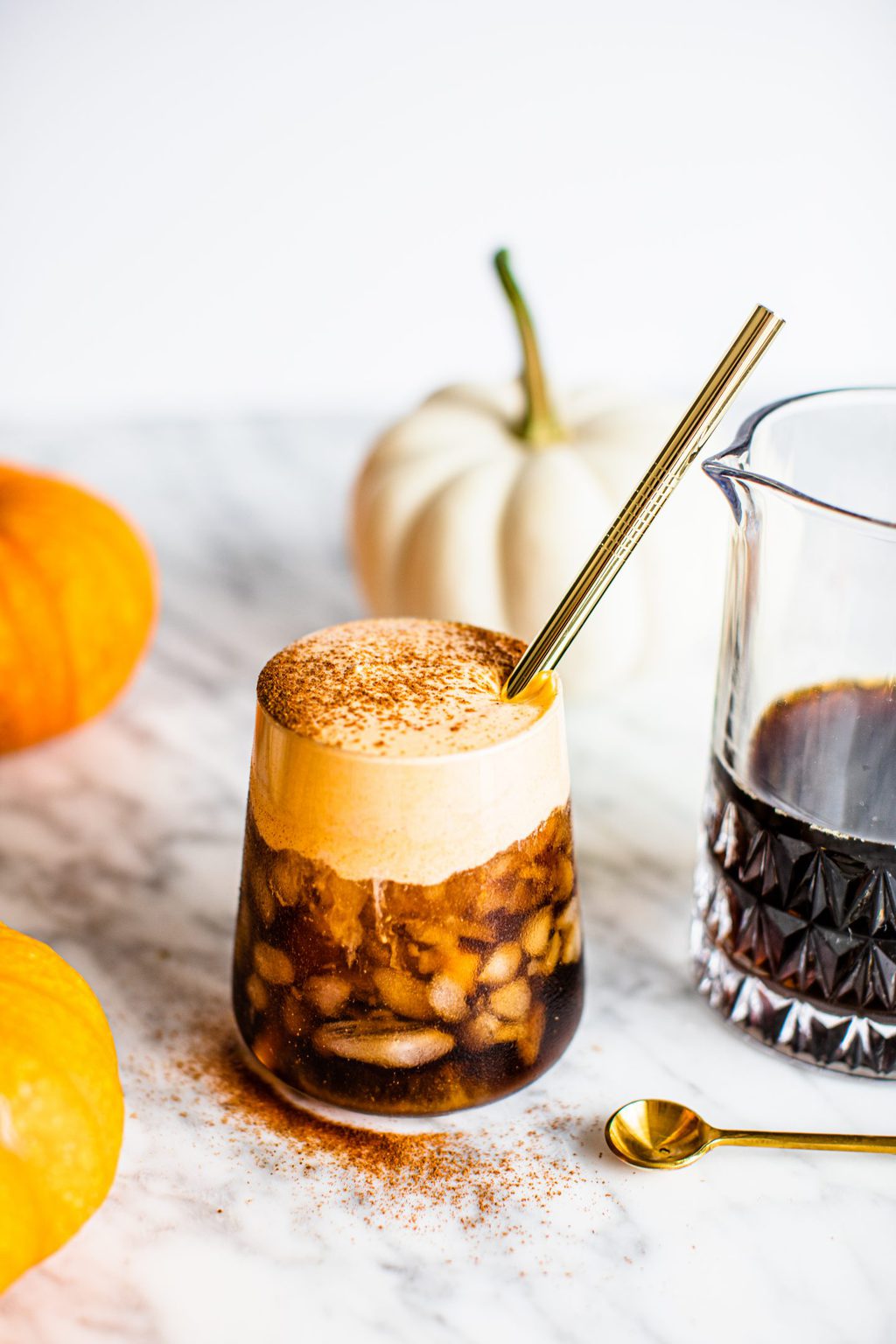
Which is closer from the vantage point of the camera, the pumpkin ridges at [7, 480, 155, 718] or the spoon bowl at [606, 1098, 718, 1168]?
the spoon bowl at [606, 1098, 718, 1168]

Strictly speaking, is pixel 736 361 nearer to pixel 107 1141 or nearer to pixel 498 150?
pixel 107 1141

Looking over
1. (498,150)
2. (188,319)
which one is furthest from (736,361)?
(188,319)

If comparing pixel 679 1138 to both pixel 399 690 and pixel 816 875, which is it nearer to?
pixel 816 875

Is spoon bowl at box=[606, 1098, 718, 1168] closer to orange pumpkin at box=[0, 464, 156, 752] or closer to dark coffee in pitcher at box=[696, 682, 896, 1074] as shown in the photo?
dark coffee in pitcher at box=[696, 682, 896, 1074]

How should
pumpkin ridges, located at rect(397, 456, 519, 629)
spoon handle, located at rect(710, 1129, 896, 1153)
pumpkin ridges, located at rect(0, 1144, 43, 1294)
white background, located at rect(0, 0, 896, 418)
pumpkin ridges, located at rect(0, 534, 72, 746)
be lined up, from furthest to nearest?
white background, located at rect(0, 0, 896, 418), pumpkin ridges, located at rect(397, 456, 519, 629), pumpkin ridges, located at rect(0, 534, 72, 746), spoon handle, located at rect(710, 1129, 896, 1153), pumpkin ridges, located at rect(0, 1144, 43, 1294)

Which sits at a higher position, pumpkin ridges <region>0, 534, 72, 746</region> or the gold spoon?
pumpkin ridges <region>0, 534, 72, 746</region>

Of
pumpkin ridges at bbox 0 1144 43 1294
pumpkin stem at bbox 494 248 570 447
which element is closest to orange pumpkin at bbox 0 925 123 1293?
pumpkin ridges at bbox 0 1144 43 1294

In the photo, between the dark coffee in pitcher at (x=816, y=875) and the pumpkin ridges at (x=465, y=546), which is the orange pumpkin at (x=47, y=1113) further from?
the pumpkin ridges at (x=465, y=546)
